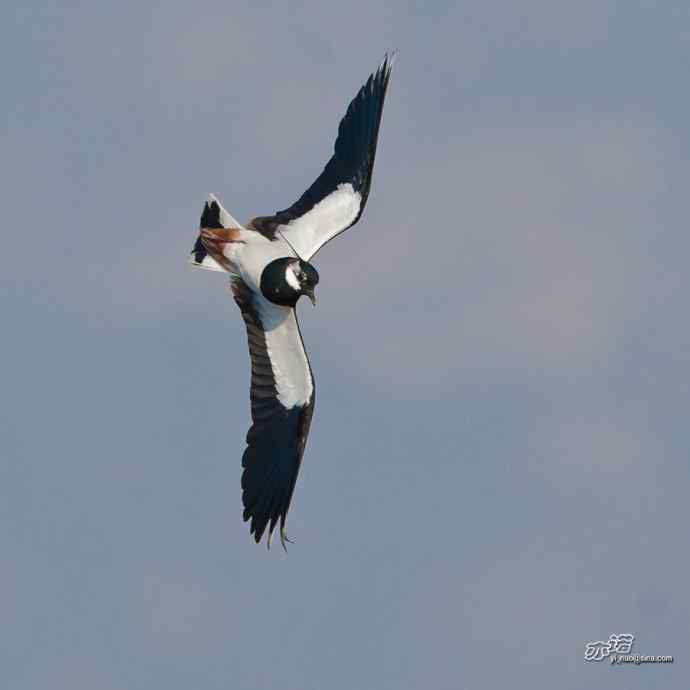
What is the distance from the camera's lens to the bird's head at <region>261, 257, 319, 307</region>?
3041cm

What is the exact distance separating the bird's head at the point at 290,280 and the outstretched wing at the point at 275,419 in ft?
2.43

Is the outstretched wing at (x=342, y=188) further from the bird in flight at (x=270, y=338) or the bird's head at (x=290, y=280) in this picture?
the bird's head at (x=290, y=280)

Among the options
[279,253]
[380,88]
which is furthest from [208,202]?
[380,88]

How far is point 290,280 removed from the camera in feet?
99.9

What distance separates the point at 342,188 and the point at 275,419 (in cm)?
464

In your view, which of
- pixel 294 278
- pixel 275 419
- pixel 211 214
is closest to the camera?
pixel 294 278

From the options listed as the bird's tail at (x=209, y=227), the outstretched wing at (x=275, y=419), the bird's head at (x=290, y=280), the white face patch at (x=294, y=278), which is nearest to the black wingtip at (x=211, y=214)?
the bird's tail at (x=209, y=227)

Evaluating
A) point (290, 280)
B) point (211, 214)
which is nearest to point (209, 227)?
point (211, 214)

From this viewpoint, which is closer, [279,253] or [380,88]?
[279,253]

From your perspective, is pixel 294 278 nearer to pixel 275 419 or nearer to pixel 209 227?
pixel 209 227

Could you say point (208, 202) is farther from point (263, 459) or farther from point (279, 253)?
point (263, 459)

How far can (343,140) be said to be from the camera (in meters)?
33.0

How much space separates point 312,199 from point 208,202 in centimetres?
206

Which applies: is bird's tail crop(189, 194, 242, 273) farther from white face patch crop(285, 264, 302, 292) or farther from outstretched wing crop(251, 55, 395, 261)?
white face patch crop(285, 264, 302, 292)
